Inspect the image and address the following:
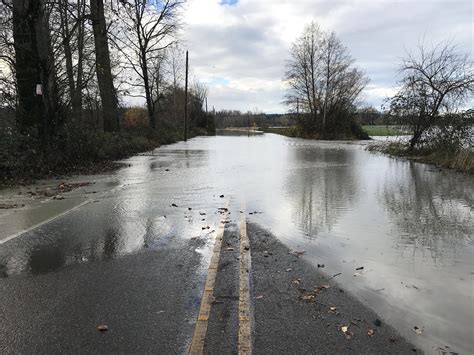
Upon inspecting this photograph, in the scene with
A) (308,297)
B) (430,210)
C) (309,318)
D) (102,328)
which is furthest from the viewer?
(430,210)

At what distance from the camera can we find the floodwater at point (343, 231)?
4.85 meters

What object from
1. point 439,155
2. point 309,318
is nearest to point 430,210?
point 309,318

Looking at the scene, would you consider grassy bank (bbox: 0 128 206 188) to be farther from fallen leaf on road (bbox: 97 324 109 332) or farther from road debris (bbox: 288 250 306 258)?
fallen leaf on road (bbox: 97 324 109 332)

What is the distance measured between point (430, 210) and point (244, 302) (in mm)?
6608

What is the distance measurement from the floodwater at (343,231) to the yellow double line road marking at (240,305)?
93cm

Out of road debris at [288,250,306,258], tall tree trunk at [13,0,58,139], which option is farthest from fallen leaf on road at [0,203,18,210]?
road debris at [288,250,306,258]

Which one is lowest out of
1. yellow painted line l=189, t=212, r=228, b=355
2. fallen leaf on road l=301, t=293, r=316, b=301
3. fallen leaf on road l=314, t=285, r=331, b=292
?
fallen leaf on road l=314, t=285, r=331, b=292

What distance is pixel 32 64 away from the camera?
15.3 metres

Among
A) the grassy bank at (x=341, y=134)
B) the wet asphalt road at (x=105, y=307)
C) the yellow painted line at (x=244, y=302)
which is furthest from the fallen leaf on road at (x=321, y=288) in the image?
the grassy bank at (x=341, y=134)

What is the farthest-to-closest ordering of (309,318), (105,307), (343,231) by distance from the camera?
1. (343,231)
2. (105,307)
3. (309,318)

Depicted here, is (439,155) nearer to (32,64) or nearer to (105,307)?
(32,64)

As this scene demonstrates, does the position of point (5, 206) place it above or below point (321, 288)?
above

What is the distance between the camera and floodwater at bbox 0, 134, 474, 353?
15.9 feet

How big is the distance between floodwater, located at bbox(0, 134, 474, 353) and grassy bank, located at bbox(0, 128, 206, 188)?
8.82 ft
